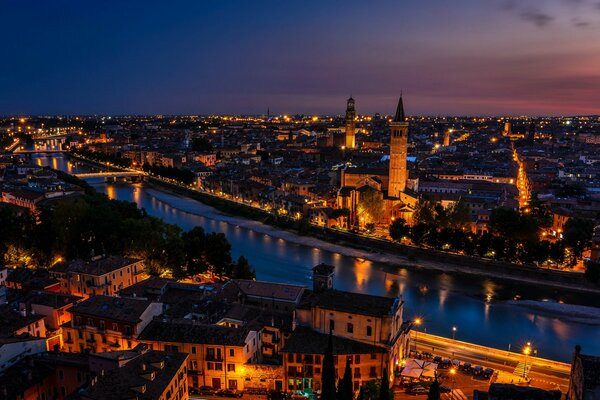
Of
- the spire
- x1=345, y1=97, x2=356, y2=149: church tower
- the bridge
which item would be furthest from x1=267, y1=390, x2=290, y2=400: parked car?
x1=345, y1=97, x2=356, y2=149: church tower

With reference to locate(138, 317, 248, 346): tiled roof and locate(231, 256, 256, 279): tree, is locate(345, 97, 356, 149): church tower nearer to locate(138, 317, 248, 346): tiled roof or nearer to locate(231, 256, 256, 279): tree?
locate(231, 256, 256, 279): tree

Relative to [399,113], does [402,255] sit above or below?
below

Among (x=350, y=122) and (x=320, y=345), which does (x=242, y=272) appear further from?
(x=350, y=122)

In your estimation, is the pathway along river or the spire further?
the spire

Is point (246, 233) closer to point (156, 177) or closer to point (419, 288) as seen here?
point (419, 288)

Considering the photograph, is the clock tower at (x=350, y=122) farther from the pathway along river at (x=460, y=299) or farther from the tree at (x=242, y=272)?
the tree at (x=242, y=272)

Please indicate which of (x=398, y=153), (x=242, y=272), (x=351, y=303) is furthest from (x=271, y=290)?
(x=398, y=153)
